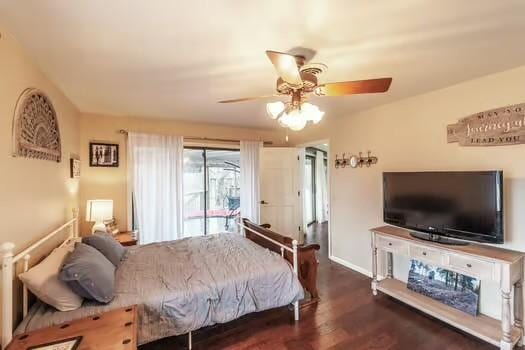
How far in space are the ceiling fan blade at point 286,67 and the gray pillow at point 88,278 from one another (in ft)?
6.04

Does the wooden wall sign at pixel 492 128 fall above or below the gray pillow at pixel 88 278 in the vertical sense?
above

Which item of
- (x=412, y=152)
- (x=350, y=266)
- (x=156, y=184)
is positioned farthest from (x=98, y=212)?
(x=412, y=152)

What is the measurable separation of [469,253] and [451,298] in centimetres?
67

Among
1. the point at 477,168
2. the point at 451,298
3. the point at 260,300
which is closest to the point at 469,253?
the point at 451,298

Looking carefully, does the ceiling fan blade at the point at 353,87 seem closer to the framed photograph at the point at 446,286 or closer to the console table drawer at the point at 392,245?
the console table drawer at the point at 392,245

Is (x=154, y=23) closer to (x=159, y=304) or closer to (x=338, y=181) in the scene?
(x=159, y=304)

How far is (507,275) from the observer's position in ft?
6.52

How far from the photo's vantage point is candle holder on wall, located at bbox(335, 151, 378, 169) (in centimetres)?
353

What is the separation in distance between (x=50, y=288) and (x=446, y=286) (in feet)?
11.3

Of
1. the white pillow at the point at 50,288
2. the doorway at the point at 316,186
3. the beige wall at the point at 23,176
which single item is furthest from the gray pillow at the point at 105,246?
the doorway at the point at 316,186

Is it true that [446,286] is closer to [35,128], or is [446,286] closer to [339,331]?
[339,331]

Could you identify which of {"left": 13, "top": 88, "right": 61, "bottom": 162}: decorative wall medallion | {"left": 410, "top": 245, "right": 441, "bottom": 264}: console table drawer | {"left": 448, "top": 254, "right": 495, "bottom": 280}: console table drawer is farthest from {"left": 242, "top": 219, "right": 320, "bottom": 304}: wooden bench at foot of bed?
{"left": 13, "top": 88, "right": 61, "bottom": 162}: decorative wall medallion

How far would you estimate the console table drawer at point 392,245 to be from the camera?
2.70 metres

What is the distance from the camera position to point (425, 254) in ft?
8.21
